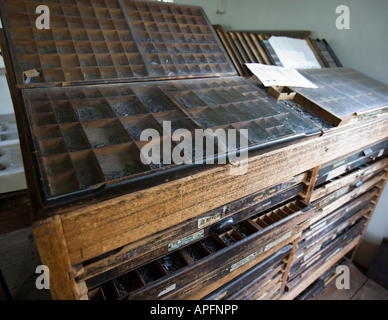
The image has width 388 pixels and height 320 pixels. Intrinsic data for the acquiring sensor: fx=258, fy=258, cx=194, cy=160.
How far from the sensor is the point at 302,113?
4.32ft

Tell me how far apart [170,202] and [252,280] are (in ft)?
2.78

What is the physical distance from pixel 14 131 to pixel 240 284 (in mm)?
2668

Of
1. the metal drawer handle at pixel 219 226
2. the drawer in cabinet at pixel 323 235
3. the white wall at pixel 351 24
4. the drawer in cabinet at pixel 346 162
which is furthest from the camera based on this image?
the white wall at pixel 351 24

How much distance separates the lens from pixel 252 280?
4.50 ft

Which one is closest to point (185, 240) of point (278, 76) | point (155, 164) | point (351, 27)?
point (155, 164)

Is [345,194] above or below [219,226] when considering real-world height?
below

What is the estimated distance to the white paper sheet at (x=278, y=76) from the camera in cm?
144

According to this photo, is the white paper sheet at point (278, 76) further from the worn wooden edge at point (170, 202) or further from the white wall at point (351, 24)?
the white wall at point (351, 24)

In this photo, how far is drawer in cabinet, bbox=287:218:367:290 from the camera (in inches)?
72.2

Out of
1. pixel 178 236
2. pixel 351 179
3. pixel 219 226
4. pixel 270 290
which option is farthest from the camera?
pixel 351 179

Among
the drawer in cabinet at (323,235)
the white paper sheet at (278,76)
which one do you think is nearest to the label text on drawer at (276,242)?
the drawer in cabinet at (323,235)

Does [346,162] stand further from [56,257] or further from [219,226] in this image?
[56,257]

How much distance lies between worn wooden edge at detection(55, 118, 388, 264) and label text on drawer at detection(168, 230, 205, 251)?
0.43 feet
